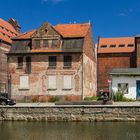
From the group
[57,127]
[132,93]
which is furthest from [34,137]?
[132,93]

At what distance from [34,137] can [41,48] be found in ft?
89.5

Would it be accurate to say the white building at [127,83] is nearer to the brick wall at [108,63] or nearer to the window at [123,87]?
the window at [123,87]

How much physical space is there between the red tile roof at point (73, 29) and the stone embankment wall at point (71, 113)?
18868 mm

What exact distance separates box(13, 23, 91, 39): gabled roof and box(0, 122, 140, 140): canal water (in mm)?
20864

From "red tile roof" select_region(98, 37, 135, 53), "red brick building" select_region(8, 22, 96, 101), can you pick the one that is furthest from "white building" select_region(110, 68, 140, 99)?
"red tile roof" select_region(98, 37, 135, 53)

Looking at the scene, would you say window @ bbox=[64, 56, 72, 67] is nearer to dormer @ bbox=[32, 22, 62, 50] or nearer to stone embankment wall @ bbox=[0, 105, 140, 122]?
dormer @ bbox=[32, 22, 62, 50]

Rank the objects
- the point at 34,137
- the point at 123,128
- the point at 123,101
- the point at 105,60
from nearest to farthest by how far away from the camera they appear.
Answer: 1. the point at 34,137
2. the point at 123,128
3. the point at 123,101
4. the point at 105,60

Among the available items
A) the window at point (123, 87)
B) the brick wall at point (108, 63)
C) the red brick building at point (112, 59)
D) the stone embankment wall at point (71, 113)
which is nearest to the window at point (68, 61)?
the window at point (123, 87)

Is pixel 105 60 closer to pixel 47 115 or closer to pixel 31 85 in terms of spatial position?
pixel 31 85

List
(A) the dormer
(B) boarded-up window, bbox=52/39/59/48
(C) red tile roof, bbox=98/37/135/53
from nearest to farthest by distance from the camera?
(B) boarded-up window, bbox=52/39/59/48
(A) the dormer
(C) red tile roof, bbox=98/37/135/53

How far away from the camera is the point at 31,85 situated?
5081 centimetres

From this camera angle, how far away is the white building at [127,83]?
4581cm

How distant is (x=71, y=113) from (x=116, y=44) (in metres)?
42.3

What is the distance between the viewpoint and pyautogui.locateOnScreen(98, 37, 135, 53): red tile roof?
72.1m
